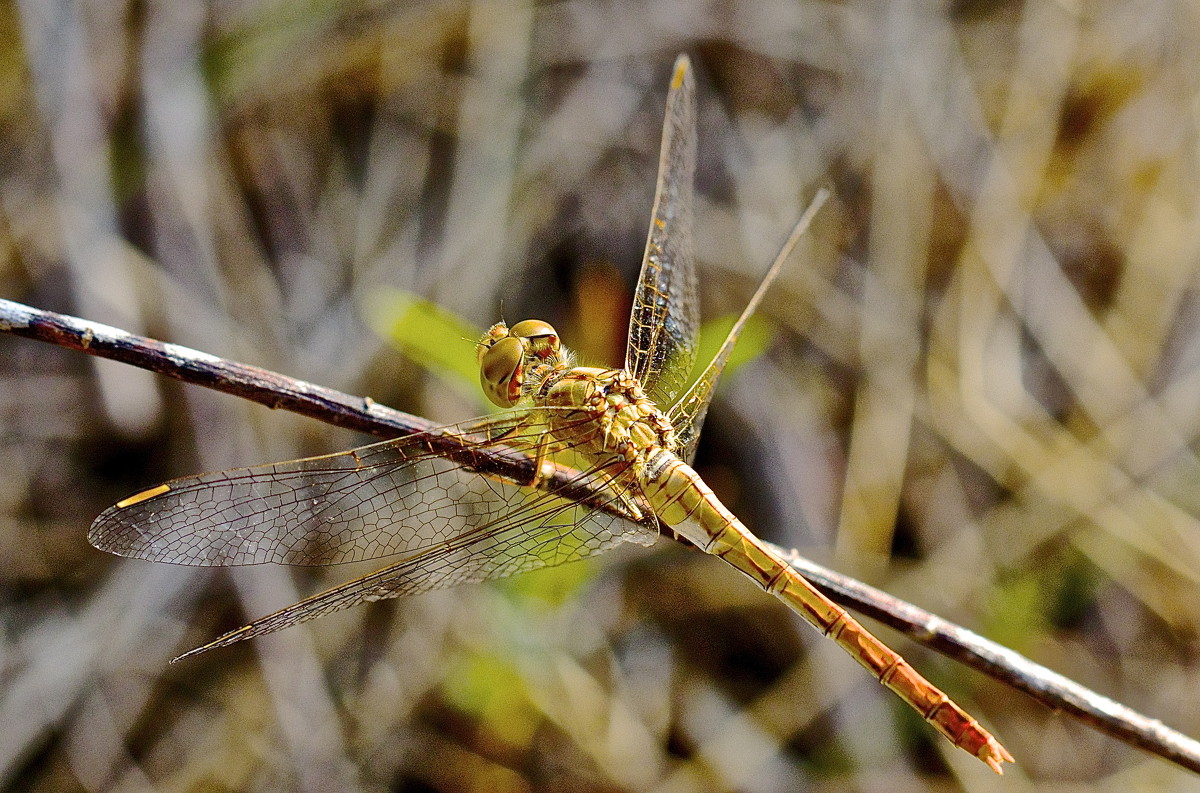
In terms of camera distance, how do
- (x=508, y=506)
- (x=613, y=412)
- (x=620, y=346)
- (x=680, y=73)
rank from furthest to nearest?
1. (x=620, y=346)
2. (x=680, y=73)
3. (x=613, y=412)
4. (x=508, y=506)

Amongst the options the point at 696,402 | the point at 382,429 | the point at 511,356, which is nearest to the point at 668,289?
the point at 696,402

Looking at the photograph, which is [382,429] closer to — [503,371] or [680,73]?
[503,371]

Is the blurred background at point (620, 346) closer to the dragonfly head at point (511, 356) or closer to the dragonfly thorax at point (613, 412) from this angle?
the dragonfly head at point (511, 356)

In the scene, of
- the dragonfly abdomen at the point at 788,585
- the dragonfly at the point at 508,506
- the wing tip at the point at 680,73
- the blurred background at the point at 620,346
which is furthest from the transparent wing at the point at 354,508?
the wing tip at the point at 680,73

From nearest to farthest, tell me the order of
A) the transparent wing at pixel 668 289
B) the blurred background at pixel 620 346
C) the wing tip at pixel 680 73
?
the transparent wing at pixel 668 289 → the wing tip at pixel 680 73 → the blurred background at pixel 620 346

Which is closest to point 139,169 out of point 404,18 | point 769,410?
point 404,18

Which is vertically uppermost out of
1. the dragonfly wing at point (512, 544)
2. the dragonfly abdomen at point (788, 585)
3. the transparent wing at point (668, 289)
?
the transparent wing at point (668, 289)

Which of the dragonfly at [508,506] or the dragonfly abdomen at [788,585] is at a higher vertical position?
the dragonfly at [508,506]
